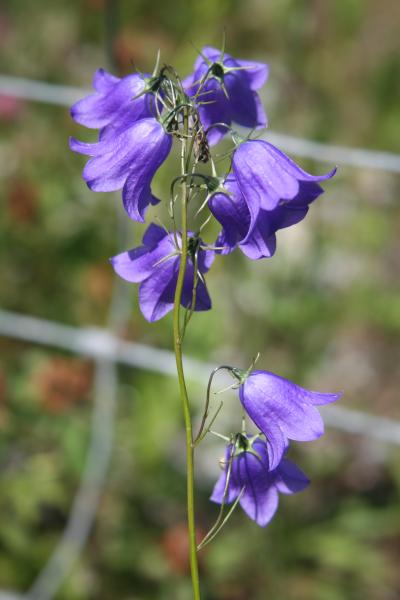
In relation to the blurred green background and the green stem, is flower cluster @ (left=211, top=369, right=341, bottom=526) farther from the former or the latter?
the blurred green background

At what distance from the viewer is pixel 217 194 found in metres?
0.94

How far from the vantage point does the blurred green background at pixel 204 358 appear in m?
2.51

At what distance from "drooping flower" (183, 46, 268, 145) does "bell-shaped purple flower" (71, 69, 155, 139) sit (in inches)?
2.2

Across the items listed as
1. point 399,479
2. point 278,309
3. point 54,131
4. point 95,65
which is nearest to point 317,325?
point 278,309

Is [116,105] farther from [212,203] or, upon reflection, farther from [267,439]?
[267,439]

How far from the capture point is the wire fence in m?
2.34

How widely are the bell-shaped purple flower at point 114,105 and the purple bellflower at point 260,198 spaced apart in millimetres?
135

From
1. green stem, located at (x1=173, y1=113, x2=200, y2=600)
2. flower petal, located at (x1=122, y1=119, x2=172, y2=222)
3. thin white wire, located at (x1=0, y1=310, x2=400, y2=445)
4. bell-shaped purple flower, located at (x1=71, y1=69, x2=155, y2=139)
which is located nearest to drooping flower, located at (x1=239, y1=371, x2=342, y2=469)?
green stem, located at (x1=173, y1=113, x2=200, y2=600)

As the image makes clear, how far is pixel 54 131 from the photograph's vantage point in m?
3.40

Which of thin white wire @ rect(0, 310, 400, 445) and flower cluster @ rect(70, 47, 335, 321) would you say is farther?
thin white wire @ rect(0, 310, 400, 445)

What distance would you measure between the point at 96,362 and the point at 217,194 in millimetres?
1882

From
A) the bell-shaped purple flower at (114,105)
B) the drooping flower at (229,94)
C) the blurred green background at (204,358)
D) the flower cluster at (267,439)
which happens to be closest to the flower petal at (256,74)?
the drooping flower at (229,94)

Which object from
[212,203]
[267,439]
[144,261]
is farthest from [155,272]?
[267,439]

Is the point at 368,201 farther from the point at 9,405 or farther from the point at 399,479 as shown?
the point at 9,405
